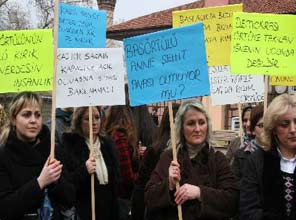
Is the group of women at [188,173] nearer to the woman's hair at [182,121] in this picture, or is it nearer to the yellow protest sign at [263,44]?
the woman's hair at [182,121]

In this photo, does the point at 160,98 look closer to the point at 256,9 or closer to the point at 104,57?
the point at 104,57

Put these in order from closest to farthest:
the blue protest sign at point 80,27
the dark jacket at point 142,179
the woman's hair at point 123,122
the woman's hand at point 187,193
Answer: the woman's hand at point 187,193, the dark jacket at point 142,179, the blue protest sign at point 80,27, the woman's hair at point 123,122

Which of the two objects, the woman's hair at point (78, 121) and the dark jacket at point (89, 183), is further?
the woman's hair at point (78, 121)

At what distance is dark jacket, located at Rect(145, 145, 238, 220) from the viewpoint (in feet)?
11.2

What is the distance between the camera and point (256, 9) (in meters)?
15.4

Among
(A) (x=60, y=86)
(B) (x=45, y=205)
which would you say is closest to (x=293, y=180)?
(B) (x=45, y=205)

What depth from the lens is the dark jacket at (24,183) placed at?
3410 mm

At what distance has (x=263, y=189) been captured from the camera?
3.19 metres

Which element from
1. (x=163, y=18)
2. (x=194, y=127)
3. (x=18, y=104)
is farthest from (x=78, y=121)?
(x=163, y=18)

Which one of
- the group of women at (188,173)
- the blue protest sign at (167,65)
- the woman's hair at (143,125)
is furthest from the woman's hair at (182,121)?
the woman's hair at (143,125)

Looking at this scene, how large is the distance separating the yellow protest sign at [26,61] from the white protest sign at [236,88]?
218 cm

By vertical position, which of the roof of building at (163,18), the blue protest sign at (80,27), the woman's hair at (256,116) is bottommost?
the woman's hair at (256,116)

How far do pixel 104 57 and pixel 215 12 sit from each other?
1576 mm

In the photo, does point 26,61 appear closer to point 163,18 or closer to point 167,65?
point 167,65
